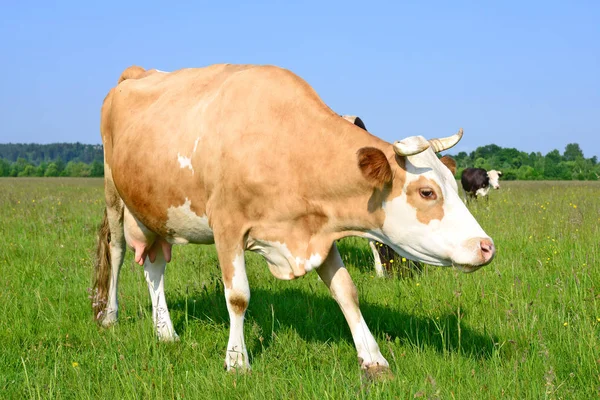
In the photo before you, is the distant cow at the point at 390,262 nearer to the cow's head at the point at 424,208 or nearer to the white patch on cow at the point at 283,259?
the white patch on cow at the point at 283,259

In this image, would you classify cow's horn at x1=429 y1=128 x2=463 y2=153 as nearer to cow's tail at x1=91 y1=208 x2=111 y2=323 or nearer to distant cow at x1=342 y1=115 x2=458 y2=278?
distant cow at x1=342 y1=115 x2=458 y2=278

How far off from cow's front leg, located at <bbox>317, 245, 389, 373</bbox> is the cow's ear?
91 cm

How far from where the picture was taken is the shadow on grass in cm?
448

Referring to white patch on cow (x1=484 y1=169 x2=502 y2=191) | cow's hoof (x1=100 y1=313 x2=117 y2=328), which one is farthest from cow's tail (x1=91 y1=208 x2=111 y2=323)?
white patch on cow (x1=484 y1=169 x2=502 y2=191)

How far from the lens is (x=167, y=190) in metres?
4.71

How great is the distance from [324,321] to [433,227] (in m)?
1.81

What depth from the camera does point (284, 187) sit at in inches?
163

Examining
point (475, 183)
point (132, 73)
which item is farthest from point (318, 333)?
point (475, 183)

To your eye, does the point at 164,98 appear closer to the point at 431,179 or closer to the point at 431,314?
the point at 431,179

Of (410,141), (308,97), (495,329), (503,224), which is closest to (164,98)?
(308,97)

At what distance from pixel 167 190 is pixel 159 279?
126 cm

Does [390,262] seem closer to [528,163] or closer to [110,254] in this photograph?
[110,254]

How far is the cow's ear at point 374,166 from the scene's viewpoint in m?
3.70

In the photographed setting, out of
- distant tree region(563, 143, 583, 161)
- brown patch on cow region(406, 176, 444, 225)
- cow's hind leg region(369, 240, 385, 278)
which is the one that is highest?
A: distant tree region(563, 143, 583, 161)
